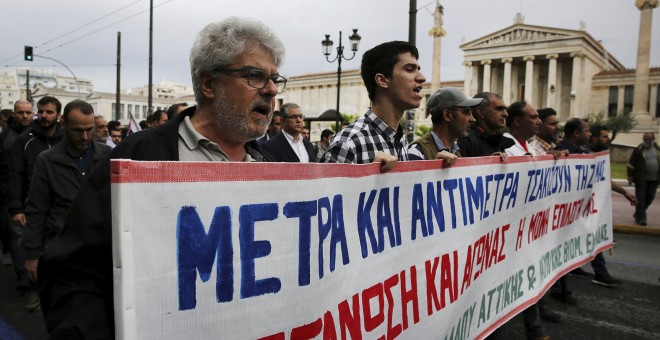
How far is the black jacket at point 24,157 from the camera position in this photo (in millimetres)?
4387

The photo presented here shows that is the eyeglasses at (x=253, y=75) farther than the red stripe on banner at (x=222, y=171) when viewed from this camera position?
Yes

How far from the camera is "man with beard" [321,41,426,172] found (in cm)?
256

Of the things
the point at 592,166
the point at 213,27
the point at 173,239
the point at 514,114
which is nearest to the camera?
the point at 173,239

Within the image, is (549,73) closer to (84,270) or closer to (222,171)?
(222,171)

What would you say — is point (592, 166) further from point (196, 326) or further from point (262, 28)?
point (196, 326)

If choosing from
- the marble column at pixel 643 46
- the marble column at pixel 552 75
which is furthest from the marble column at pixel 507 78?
the marble column at pixel 643 46

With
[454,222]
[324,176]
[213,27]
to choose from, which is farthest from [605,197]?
[213,27]

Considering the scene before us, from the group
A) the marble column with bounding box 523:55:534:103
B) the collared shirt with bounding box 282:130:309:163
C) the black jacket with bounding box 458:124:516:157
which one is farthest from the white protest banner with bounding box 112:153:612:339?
the marble column with bounding box 523:55:534:103

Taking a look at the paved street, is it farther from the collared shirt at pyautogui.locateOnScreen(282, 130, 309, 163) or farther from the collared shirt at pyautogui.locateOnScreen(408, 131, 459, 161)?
the collared shirt at pyautogui.locateOnScreen(282, 130, 309, 163)

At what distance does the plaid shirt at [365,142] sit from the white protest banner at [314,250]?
13.3 inches

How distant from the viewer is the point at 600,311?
4359 millimetres

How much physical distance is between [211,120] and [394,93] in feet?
4.34

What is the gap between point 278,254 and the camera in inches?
55.2

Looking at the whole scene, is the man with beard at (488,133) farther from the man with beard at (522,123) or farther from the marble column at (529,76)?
the marble column at (529,76)
